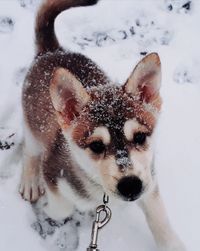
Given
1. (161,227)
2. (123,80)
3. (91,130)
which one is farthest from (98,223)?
(123,80)

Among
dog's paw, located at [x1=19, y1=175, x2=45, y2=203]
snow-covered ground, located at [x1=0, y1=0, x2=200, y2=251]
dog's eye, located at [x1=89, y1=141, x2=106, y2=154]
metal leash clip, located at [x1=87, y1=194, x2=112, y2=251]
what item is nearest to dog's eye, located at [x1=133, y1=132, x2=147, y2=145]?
dog's eye, located at [x1=89, y1=141, x2=106, y2=154]

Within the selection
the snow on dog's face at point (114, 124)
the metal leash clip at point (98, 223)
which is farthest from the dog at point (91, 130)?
the metal leash clip at point (98, 223)

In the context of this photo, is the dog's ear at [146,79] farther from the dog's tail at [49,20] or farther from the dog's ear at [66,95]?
the dog's tail at [49,20]

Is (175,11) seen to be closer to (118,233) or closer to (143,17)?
(143,17)

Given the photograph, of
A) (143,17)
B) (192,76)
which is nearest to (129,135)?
(192,76)

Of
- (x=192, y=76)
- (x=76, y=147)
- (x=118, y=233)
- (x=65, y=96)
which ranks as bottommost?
(x=118, y=233)

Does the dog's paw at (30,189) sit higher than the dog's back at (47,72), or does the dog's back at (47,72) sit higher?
the dog's back at (47,72)
